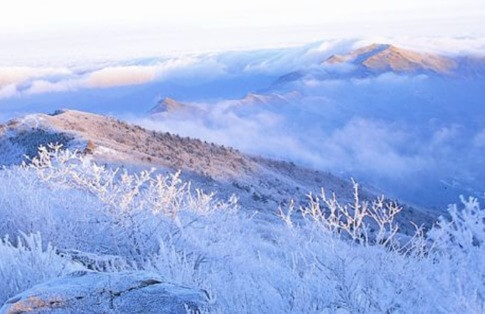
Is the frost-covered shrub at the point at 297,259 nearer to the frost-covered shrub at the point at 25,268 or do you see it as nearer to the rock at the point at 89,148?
the frost-covered shrub at the point at 25,268

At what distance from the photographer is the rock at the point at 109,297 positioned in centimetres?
473

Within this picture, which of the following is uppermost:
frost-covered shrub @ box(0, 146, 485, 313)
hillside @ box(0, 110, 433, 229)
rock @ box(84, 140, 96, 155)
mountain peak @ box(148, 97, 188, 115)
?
frost-covered shrub @ box(0, 146, 485, 313)

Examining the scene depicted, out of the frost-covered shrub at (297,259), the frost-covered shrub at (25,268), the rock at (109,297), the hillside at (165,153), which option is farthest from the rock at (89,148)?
the rock at (109,297)

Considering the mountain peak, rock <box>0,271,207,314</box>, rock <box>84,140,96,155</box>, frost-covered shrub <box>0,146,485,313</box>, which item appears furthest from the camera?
the mountain peak

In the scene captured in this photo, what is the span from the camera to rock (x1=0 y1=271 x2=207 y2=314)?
4730mm

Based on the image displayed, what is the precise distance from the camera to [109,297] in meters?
4.82

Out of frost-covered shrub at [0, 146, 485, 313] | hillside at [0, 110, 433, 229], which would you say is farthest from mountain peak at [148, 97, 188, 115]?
frost-covered shrub at [0, 146, 485, 313]

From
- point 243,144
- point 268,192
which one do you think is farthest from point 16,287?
point 243,144

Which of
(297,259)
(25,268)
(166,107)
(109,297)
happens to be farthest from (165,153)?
(166,107)

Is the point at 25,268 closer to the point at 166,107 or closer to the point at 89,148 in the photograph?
the point at 89,148

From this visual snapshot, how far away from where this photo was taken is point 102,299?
15.8 ft

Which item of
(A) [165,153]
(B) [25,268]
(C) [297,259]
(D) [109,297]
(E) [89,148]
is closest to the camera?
(D) [109,297]

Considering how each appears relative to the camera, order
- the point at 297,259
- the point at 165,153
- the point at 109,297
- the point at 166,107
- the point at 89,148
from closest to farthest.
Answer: the point at 109,297 < the point at 297,259 < the point at 89,148 < the point at 165,153 < the point at 166,107

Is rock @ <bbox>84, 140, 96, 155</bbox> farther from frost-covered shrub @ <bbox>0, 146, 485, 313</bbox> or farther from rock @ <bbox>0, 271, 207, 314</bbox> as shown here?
rock @ <bbox>0, 271, 207, 314</bbox>
